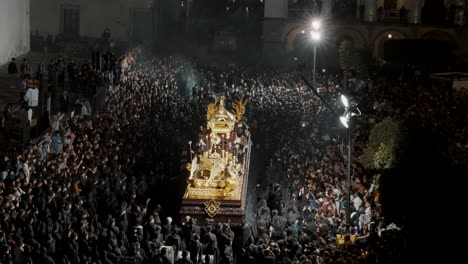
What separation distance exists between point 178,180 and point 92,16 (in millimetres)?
25216

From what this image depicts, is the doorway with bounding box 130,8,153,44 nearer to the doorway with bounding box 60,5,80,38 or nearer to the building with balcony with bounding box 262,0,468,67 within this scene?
the doorway with bounding box 60,5,80,38

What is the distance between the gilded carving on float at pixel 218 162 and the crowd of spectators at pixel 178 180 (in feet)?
2.99

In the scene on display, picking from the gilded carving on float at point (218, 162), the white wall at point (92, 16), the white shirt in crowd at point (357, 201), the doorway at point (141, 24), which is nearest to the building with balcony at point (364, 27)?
the doorway at point (141, 24)


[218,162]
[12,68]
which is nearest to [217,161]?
[218,162]

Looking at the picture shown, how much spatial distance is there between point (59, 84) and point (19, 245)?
54.6 feet

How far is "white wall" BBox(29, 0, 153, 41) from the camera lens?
47000mm

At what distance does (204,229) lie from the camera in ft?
62.2

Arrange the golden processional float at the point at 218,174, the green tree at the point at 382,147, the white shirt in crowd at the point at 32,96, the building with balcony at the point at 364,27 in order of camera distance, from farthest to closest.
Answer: the building with balcony at the point at 364,27, the white shirt in crowd at the point at 32,96, the golden processional float at the point at 218,174, the green tree at the point at 382,147

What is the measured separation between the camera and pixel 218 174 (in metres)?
21.8

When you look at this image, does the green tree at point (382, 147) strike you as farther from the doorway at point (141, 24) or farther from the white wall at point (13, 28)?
the doorway at point (141, 24)

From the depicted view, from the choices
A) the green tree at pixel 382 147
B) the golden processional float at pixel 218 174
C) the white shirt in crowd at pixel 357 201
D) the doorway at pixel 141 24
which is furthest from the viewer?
the doorway at pixel 141 24

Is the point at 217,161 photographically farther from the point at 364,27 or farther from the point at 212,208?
the point at 364,27

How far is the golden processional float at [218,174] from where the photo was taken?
68.3 feet

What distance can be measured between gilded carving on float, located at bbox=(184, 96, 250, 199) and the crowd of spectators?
912 millimetres
